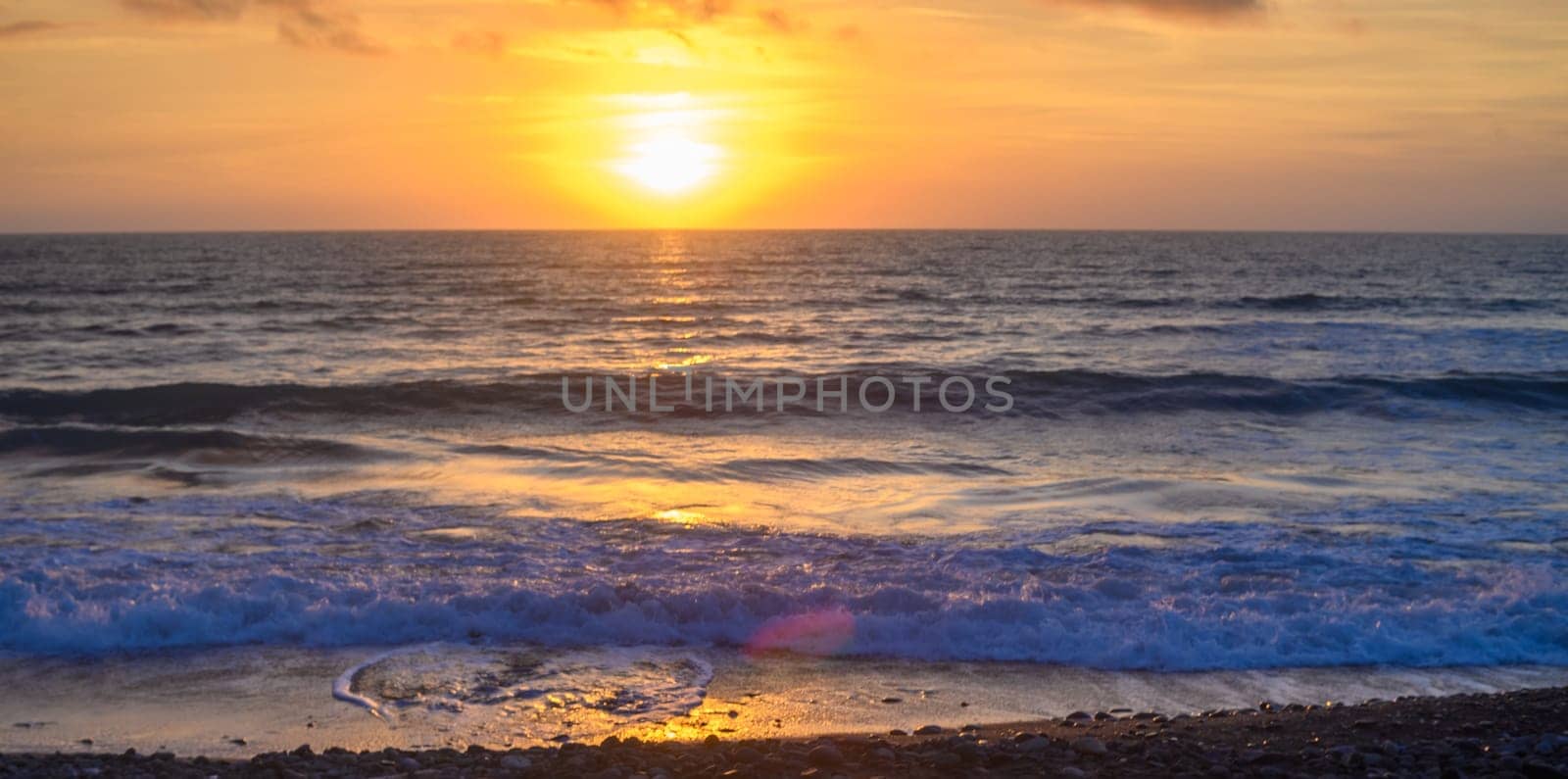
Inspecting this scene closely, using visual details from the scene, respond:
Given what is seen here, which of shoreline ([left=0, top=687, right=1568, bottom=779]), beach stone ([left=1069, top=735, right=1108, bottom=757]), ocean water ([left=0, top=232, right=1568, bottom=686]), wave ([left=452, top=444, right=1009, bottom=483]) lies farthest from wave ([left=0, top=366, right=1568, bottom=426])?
beach stone ([left=1069, top=735, right=1108, bottom=757])

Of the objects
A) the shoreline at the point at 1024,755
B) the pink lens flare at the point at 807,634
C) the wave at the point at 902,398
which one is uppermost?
the wave at the point at 902,398

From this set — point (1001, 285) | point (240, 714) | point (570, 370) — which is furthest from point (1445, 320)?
point (240, 714)

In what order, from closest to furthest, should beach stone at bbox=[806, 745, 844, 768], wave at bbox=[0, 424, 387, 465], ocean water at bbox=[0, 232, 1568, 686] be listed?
beach stone at bbox=[806, 745, 844, 768]
ocean water at bbox=[0, 232, 1568, 686]
wave at bbox=[0, 424, 387, 465]

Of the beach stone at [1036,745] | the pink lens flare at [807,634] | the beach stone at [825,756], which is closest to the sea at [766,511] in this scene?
the pink lens flare at [807,634]

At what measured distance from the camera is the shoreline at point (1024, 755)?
216 inches

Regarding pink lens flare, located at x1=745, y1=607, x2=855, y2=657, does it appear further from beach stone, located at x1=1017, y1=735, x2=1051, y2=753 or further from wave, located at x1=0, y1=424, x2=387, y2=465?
wave, located at x1=0, y1=424, x2=387, y2=465

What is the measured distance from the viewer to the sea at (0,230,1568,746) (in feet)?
26.8

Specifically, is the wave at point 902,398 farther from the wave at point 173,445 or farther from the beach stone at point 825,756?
the beach stone at point 825,756

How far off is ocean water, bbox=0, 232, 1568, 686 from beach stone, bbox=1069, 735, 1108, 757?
231 centimetres

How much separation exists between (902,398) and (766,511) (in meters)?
8.88

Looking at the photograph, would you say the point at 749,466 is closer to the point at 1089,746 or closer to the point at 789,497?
the point at 789,497

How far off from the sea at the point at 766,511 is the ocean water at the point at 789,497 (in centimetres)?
6

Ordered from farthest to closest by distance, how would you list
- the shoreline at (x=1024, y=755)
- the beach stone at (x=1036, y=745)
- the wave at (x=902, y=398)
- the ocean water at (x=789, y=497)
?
1. the wave at (x=902, y=398)
2. the ocean water at (x=789, y=497)
3. the beach stone at (x=1036, y=745)
4. the shoreline at (x=1024, y=755)

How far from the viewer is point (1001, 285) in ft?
165
